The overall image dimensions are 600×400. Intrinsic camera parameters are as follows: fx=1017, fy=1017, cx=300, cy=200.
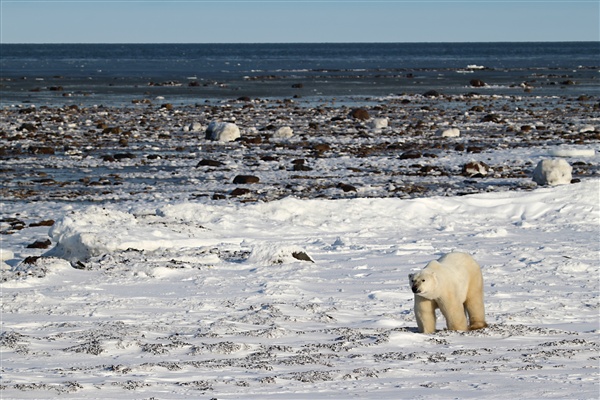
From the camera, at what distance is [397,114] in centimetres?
4119

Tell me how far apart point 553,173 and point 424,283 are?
13.0 metres

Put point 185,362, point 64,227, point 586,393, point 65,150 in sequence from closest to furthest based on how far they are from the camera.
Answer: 1. point 586,393
2. point 185,362
3. point 64,227
4. point 65,150

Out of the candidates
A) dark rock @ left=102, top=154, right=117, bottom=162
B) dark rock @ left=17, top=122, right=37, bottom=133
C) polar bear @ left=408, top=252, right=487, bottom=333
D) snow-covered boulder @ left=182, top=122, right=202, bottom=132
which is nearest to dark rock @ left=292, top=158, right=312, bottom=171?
dark rock @ left=102, top=154, right=117, bottom=162

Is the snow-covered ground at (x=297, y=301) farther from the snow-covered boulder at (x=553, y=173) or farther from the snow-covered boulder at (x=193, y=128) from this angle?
the snow-covered boulder at (x=193, y=128)

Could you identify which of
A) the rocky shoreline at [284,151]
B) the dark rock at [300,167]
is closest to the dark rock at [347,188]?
the rocky shoreline at [284,151]

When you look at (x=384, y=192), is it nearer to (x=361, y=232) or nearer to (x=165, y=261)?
(x=361, y=232)

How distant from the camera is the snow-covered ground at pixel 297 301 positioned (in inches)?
275

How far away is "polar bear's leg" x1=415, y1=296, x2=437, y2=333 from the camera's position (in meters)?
8.56

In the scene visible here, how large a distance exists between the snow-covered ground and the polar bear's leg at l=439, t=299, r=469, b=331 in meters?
0.11

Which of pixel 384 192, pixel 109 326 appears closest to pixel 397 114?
pixel 384 192

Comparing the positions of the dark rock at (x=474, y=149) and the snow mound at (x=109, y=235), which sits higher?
the snow mound at (x=109, y=235)

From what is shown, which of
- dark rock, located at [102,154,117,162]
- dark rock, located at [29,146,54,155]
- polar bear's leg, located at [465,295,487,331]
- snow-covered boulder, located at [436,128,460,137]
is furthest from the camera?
snow-covered boulder, located at [436,128,460,137]

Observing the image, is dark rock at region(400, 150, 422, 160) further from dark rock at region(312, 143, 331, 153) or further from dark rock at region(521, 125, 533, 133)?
dark rock at region(521, 125, 533, 133)

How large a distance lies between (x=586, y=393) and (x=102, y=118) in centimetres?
3500
